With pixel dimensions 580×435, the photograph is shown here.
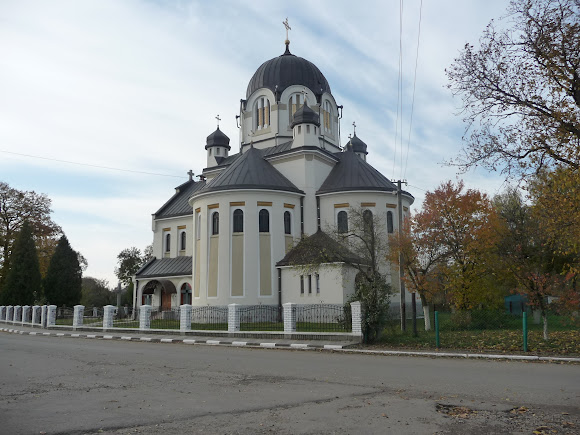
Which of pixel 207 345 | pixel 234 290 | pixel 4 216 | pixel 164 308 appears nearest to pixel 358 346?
pixel 207 345

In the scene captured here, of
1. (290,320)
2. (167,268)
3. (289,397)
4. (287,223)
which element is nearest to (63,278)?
(167,268)

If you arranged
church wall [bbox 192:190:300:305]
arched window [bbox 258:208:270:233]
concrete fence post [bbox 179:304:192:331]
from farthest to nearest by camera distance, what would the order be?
arched window [bbox 258:208:270:233]
church wall [bbox 192:190:300:305]
concrete fence post [bbox 179:304:192:331]

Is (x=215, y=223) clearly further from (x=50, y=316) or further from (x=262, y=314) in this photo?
(x=50, y=316)

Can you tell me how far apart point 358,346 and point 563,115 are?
890 centimetres

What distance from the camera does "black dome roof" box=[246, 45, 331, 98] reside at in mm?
35531

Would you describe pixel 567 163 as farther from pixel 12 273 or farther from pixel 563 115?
pixel 12 273

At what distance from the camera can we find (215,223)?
2808 cm

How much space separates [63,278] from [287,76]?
A: 26.8 meters

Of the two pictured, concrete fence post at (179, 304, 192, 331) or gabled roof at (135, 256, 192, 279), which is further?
gabled roof at (135, 256, 192, 279)

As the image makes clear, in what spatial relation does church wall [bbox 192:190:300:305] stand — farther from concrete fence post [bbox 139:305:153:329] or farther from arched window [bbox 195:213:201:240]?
concrete fence post [bbox 139:305:153:329]

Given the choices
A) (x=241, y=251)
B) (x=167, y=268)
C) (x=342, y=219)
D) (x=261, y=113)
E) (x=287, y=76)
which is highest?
(x=287, y=76)

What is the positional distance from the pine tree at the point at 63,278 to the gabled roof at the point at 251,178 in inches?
866

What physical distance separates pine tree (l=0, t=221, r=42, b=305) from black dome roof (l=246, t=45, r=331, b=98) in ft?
73.3

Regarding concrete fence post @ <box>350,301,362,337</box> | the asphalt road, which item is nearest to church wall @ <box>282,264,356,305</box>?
concrete fence post @ <box>350,301,362,337</box>
